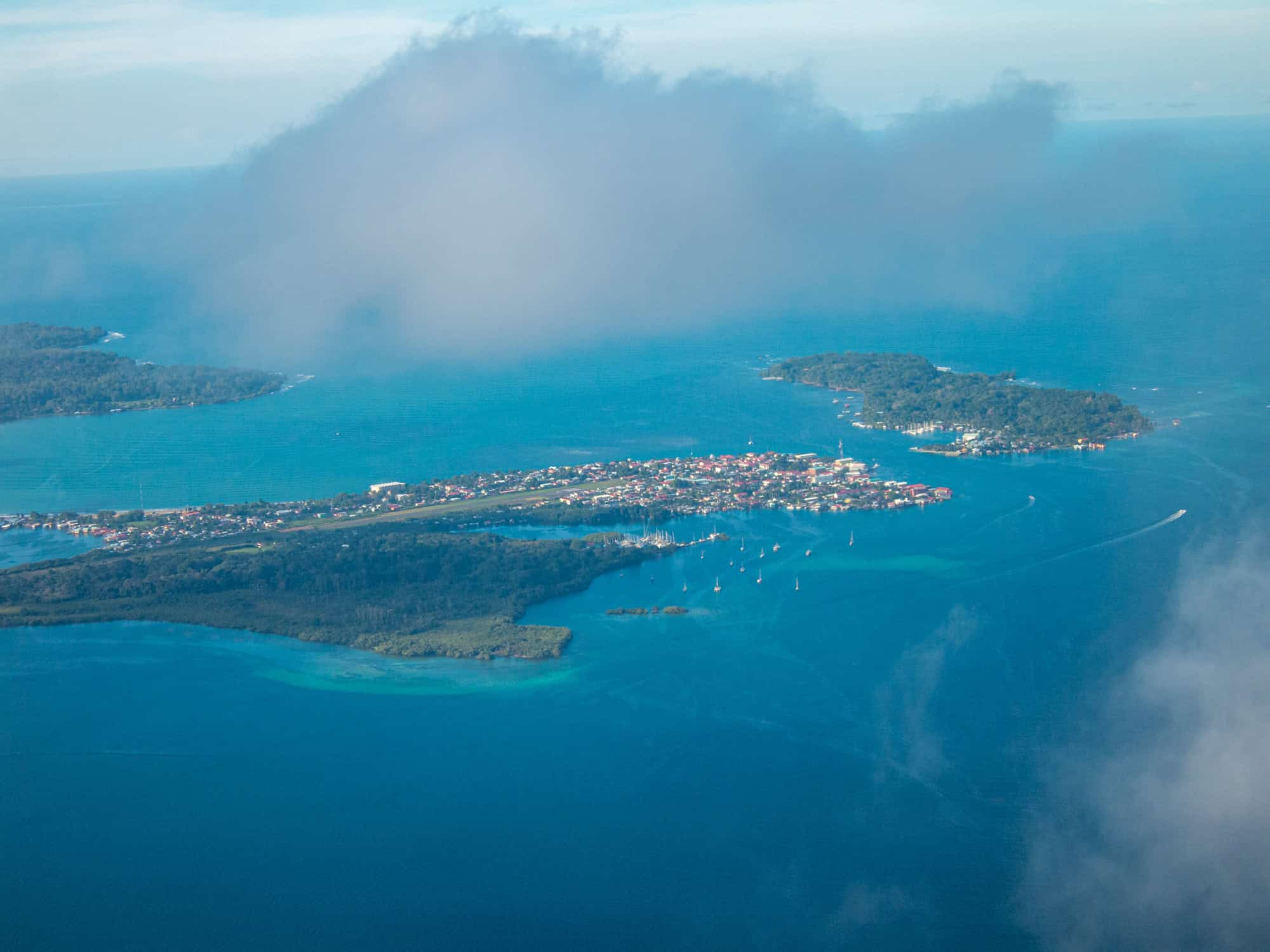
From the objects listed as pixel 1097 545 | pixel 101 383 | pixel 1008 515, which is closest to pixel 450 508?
pixel 1008 515

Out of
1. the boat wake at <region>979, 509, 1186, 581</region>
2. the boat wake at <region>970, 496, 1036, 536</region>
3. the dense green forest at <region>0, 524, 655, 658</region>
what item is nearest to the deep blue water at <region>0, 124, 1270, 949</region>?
the boat wake at <region>979, 509, 1186, 581</region>

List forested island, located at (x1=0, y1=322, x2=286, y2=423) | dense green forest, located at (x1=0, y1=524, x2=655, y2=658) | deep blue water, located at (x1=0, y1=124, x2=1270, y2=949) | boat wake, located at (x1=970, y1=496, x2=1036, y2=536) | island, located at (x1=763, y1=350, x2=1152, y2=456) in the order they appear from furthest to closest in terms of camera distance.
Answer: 1. forested island, located at (x1=0, y1=322, x2=286, y2=423)
2. island, located at (x1=763, y1=350, x2=1152, y2=456)
3. boat wake, located at (x1=970, y1=496, x2=1036, y2=536)
4. dense green forest, located at (x1=0, y1=524, x2=655, y2=658)
5. deep blue water, located at (x1=0, y1=124, x2=1270, y2=949)

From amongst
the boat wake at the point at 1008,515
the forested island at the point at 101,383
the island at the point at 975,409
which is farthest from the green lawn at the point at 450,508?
the forested island at the point at 101,383

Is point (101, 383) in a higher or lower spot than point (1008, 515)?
higher

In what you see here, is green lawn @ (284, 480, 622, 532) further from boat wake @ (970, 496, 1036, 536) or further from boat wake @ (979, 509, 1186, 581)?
boat wake @ (979, 509, 1186, 581)

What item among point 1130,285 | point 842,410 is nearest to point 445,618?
point 842,410

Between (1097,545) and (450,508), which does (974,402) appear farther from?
(450,508)
